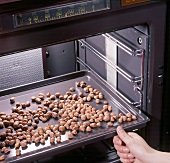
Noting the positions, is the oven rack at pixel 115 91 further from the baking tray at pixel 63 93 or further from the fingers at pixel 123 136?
the fingers at pixel 123 136

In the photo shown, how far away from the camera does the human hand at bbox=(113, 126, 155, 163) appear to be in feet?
4.80

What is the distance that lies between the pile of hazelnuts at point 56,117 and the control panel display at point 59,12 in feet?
1.61

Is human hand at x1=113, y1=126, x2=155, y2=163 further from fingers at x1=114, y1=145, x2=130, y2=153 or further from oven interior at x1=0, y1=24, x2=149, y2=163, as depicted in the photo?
oven interior at x1=0, y1=24, x2=149, y2=163

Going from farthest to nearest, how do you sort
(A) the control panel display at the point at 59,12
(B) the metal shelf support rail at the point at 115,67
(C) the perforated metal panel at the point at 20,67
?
(C) the perforated metal panel at the point at 20,67 → (B) the metal shelf support rail at the point at 115,67 → (A) the control panel display at the point at 59,12

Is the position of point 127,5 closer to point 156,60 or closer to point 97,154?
point 156,60

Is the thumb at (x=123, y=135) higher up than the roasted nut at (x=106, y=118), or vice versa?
the thumb at (x=123, y=135)

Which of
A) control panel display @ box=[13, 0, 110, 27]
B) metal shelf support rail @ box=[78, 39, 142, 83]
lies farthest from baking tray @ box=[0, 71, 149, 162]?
control panel display @ box=[13, 0, 110, 27]

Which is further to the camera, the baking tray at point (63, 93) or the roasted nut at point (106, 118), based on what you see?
the roasted nut at point (106, 118)

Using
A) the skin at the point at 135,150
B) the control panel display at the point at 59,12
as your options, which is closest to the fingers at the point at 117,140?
the skin at the point at 135,150

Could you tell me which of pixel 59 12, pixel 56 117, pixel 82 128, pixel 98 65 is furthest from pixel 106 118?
pixel 59 12

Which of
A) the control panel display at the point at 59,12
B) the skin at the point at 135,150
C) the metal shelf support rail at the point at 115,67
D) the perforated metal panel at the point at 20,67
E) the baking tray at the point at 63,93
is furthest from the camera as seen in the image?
the perforated metal panel at the point at 20,67

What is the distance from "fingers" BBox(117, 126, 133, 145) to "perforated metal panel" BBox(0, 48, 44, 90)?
1.68 ft

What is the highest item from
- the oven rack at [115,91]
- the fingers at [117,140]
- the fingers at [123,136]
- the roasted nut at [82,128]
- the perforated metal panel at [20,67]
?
the perforated metal panel at [20,67]

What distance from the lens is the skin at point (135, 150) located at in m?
1.44
